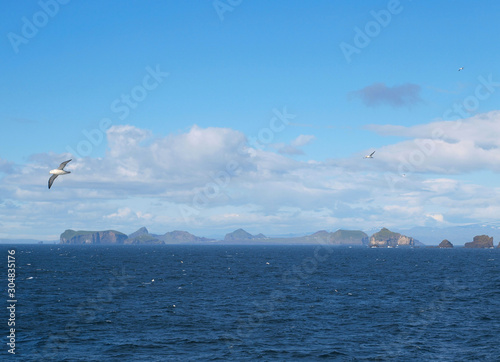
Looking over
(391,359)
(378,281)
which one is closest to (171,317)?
(391,359)

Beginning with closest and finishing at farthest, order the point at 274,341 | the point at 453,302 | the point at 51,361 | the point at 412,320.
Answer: the point at 51,361, the point at 274,341, the point at 412,320, the point at 453,302

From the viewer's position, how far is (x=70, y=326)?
56.1 m

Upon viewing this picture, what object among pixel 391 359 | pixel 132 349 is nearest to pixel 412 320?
pixel 391 359

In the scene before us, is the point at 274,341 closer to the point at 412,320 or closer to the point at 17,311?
the point at 412,320

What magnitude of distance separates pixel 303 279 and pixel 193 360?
7210 cm

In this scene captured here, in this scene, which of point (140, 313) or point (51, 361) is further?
point (140, 313)

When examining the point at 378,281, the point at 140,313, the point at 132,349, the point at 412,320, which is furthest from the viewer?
the point at 378,281

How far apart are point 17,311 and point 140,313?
758 inches

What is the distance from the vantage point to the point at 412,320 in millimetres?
60312

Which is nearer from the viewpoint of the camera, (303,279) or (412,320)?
(412,320)

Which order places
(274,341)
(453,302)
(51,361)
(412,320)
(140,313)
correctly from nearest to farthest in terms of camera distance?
(51,361), (274,341), (412,320), (140,313), (453,302)

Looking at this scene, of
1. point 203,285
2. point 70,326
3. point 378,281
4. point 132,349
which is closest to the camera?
point 132,349

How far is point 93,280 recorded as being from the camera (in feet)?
357

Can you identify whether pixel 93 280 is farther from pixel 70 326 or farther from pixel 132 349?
pixel 132 349
